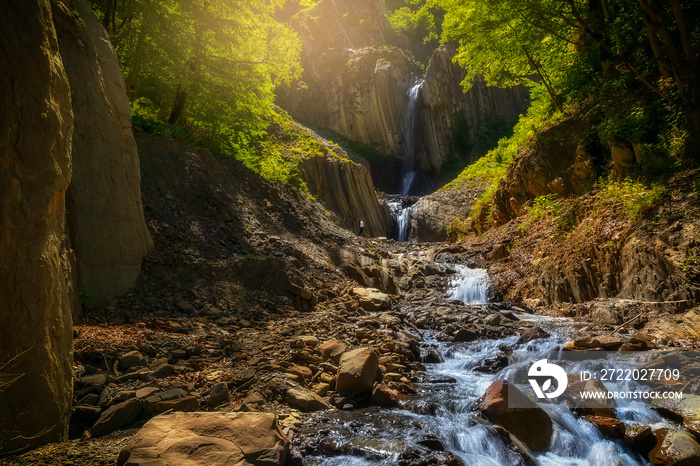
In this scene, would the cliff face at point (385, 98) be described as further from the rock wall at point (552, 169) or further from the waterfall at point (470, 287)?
the waterfall at point (470, 287)

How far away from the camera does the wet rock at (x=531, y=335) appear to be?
681 centimetres

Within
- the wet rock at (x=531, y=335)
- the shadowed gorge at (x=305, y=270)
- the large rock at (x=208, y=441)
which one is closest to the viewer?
the large rock at (x=208, y=441)

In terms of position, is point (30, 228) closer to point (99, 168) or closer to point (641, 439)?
point (99, 168)

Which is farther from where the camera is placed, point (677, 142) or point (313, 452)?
point (677, 142)

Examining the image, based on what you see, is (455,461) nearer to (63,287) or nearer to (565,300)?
(63,287)

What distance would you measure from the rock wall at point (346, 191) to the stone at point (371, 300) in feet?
32.2

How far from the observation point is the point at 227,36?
32.1 ft

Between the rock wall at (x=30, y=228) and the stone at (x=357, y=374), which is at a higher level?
the rock wall at (x=30, y=228)

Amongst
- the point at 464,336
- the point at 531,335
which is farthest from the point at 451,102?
the point at 531,335

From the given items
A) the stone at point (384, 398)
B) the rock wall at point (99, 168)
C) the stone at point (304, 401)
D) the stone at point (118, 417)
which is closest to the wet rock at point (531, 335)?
the stone at point (384, 398)

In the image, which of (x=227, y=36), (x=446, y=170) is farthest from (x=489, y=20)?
(x=446, y=170)

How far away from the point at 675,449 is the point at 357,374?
3330 millimetres

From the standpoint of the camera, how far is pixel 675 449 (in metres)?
3.42

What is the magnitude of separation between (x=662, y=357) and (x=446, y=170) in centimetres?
3236
